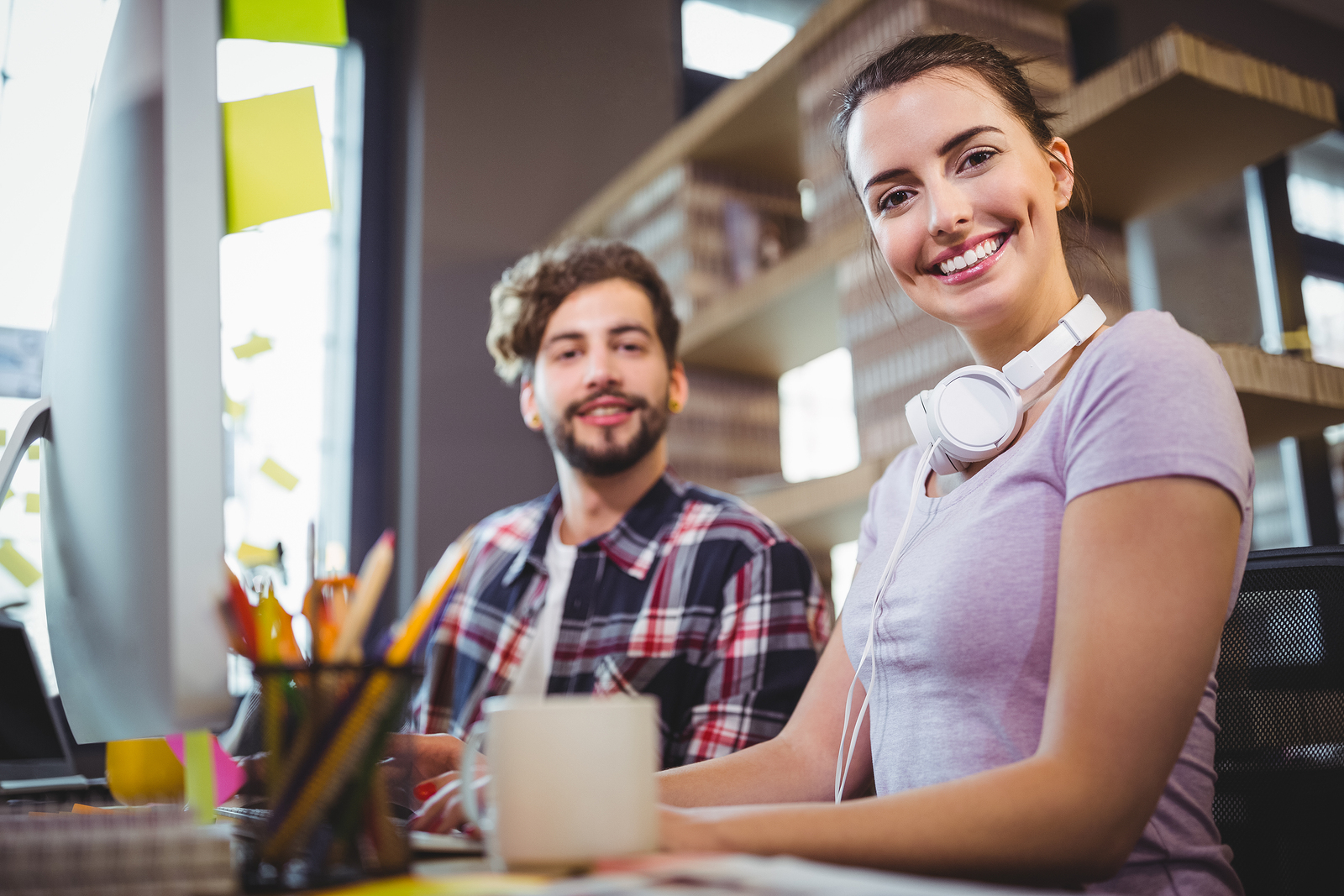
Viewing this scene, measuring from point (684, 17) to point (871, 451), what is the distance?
2050 mm

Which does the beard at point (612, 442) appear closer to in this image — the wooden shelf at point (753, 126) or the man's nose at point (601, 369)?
the man's nose at point (601, 369)

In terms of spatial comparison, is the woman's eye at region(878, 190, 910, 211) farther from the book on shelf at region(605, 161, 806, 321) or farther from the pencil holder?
the book on shelf at region(605, 161, 806, 321)

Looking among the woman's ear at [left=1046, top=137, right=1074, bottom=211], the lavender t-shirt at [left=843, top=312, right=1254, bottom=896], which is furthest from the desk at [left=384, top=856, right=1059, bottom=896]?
the woman's ear at [left=1046, top=137, right=1074, bottom=211]

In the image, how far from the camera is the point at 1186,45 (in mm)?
1424

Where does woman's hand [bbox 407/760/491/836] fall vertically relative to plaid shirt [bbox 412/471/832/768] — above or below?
below

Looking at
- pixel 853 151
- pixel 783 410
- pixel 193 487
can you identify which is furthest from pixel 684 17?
pixel 193 487

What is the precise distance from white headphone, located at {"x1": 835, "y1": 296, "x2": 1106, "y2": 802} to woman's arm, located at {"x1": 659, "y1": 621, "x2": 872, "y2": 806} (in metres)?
0.10

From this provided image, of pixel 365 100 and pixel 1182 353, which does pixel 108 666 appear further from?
pixel 365 100

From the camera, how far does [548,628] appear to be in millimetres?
1509

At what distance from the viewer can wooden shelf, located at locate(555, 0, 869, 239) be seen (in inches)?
79.2

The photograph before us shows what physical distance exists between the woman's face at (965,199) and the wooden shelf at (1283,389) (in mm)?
568

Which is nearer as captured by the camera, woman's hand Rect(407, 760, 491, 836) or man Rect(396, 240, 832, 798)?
woman's hand Rect(407, 760, 491, 836)

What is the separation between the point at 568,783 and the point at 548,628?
1092 millimetres

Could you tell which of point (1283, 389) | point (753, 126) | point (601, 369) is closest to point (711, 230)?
point (753, 126)
